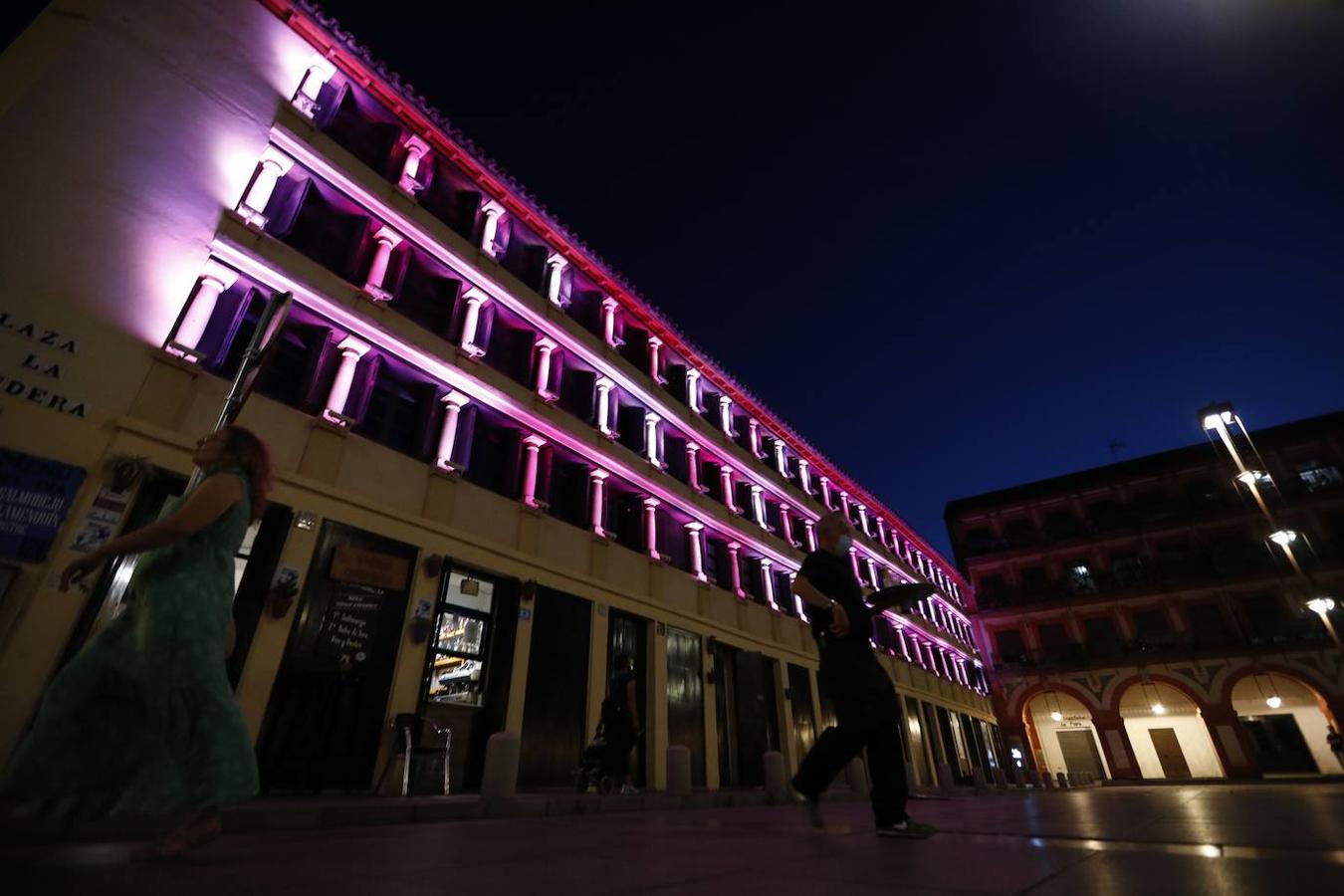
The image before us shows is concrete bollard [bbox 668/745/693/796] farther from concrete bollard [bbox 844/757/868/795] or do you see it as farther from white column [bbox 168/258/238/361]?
white column [bbox 168/258/238/361]

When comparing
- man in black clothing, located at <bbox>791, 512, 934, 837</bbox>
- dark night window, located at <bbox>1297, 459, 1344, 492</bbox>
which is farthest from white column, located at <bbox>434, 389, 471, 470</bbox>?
dark night window, located at <bbox>1297, 459, 1344, 492</bbox>

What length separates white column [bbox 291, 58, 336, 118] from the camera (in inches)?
446

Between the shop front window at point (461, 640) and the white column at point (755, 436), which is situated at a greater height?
the white column at point (755, 436)

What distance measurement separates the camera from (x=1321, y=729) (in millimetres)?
24312

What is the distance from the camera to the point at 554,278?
15516 mm

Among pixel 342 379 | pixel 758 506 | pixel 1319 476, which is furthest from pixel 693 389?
pixel 1319 476

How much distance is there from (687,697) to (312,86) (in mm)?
15532

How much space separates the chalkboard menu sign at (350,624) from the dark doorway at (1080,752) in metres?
33.4

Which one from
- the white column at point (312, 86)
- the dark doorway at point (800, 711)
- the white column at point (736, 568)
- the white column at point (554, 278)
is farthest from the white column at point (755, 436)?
the white column at point (312, 86)

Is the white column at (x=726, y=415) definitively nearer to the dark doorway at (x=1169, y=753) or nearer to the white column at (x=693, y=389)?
the white column at (x=693, y=389)

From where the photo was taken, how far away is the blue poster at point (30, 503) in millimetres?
6469

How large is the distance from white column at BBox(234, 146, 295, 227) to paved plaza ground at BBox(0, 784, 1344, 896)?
9.43m

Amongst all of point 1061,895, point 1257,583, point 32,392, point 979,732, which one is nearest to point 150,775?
point 1061,895

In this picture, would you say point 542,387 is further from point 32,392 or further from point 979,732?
point 979,732
